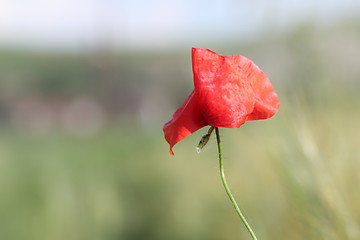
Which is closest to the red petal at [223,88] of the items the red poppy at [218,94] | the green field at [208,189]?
the red poppy at [218,94]

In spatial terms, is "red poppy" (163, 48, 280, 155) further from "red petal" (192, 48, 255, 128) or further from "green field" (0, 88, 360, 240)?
"green field" (0, 88, 360, 240)

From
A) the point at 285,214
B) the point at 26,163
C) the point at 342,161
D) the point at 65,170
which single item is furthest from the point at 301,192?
the point at 26,163

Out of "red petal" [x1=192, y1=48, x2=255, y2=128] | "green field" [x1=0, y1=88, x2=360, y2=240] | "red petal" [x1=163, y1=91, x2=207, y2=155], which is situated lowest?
"green field" [x1=0, y1=88, x2=360, y2=240]

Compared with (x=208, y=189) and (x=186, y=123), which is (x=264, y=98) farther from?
(x=208, y=189)

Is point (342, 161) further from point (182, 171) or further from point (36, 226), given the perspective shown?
point (182, 171)

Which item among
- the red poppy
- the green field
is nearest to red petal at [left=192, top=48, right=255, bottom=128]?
the red poppy

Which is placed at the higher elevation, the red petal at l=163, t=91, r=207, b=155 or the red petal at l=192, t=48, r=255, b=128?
the red petal at l=192, t=48, r=255, b=128

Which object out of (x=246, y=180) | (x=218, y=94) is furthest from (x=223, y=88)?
(x=246, y=180)

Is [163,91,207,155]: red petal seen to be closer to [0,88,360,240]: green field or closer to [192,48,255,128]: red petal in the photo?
[192,48,255,128]: red petal

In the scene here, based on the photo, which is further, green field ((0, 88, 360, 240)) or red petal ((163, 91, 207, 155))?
green field ((0, 88, 360, 240))
